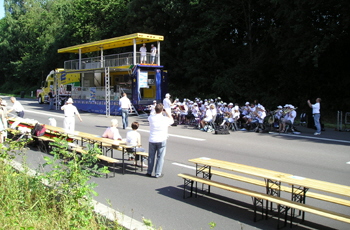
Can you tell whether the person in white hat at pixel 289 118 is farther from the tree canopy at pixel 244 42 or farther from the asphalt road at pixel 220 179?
the tree canopy at pixel 244 42

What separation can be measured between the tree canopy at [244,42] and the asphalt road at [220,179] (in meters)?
7.67

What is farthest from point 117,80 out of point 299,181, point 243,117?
point 299,181

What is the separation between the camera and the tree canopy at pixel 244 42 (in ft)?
71.7

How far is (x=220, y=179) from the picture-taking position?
8484mm

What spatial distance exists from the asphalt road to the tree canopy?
767 cm

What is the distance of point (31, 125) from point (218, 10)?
21.5m

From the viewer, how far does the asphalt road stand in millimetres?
5988

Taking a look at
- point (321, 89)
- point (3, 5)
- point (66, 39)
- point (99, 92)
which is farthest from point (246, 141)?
point (3, 5)

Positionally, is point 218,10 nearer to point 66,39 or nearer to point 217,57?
point 217,57

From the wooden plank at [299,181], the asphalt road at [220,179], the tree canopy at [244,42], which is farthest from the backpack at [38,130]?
the tree canopy at [244,42]

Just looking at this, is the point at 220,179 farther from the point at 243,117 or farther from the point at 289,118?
the point at 243,117

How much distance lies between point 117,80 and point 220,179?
24.1 metres

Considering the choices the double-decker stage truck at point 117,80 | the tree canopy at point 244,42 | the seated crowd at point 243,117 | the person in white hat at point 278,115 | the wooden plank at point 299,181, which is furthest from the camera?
the double-decker stage truck at point 117,80

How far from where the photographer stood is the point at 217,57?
32.2m
